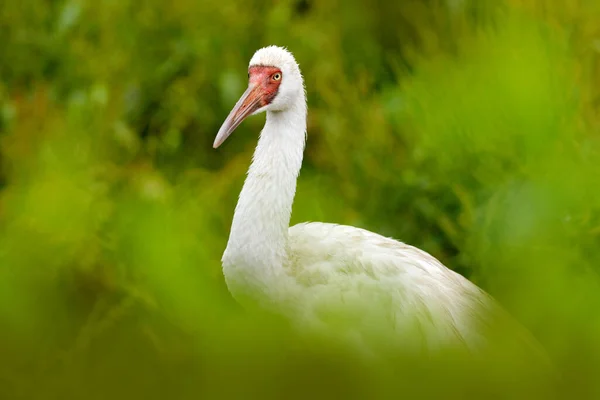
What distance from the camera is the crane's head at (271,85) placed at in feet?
9.30

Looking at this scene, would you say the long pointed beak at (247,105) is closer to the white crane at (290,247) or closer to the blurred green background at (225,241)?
the white crane at (290,247)

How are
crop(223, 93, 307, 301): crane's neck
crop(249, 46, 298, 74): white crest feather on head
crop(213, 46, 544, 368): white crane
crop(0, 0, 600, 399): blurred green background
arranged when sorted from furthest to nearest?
Result: crop(249, 46, 298, 74): white crest feather on head, crop(223, 93, 307, 301): crane's neck, crop(213, 46, 544, 368): white crane, crop(0, 0, 600, 399): blurred green background

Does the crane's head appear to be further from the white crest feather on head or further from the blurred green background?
the blurred green background

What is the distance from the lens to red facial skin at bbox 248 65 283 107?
9.38 ft

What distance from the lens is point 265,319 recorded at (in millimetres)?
489

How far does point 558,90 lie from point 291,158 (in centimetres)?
208

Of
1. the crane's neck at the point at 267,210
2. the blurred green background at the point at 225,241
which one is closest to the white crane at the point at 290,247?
the crane's neck at the point at 267,210

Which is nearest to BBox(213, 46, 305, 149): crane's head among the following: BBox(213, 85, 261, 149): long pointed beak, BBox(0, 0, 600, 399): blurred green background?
BBox(213, 85, 261, 149): long pointed beak

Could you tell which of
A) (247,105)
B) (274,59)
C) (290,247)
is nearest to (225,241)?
(290,247)

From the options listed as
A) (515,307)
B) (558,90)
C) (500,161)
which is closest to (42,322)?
(515,307)

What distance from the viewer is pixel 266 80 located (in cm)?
288

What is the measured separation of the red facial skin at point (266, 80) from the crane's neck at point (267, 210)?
9cm

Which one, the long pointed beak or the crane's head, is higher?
the crane's head

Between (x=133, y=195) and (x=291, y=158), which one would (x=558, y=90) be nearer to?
(x=133, y=195)
